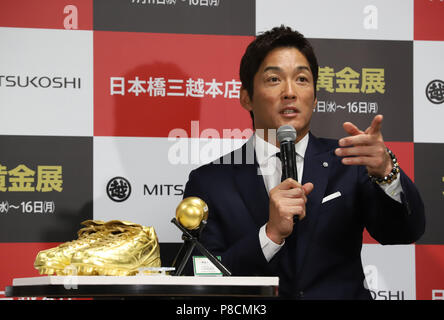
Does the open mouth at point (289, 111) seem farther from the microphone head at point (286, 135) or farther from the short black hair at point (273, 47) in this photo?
the microphone head at point (286, 135)

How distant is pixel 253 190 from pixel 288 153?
1.59 feet

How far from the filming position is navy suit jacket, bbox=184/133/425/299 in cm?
223

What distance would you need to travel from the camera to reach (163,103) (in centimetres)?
279

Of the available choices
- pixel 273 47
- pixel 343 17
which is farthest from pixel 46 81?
pixel 343 17

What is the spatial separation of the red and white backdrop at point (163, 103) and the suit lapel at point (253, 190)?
38 centimetres

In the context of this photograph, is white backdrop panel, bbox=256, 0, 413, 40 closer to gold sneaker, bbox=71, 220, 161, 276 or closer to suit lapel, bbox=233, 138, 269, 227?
suit lapel, bbox=233, 138, 269, 227

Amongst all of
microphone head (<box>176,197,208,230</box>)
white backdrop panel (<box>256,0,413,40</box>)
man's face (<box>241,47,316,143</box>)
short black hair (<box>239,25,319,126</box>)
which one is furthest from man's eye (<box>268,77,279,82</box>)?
microphone head (<box>176,197,208,230</box>)

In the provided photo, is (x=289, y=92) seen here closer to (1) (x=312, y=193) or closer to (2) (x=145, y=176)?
(1) (x=312, y=193)

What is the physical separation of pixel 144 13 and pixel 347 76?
1037 mm

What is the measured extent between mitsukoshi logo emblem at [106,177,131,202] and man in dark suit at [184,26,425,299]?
0.37m

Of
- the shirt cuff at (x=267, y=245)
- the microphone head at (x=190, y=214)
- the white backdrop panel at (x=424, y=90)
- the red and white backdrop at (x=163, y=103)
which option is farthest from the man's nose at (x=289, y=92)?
the white backdrop panel at (x=424, y=90)

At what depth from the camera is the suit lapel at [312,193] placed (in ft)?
7.39
